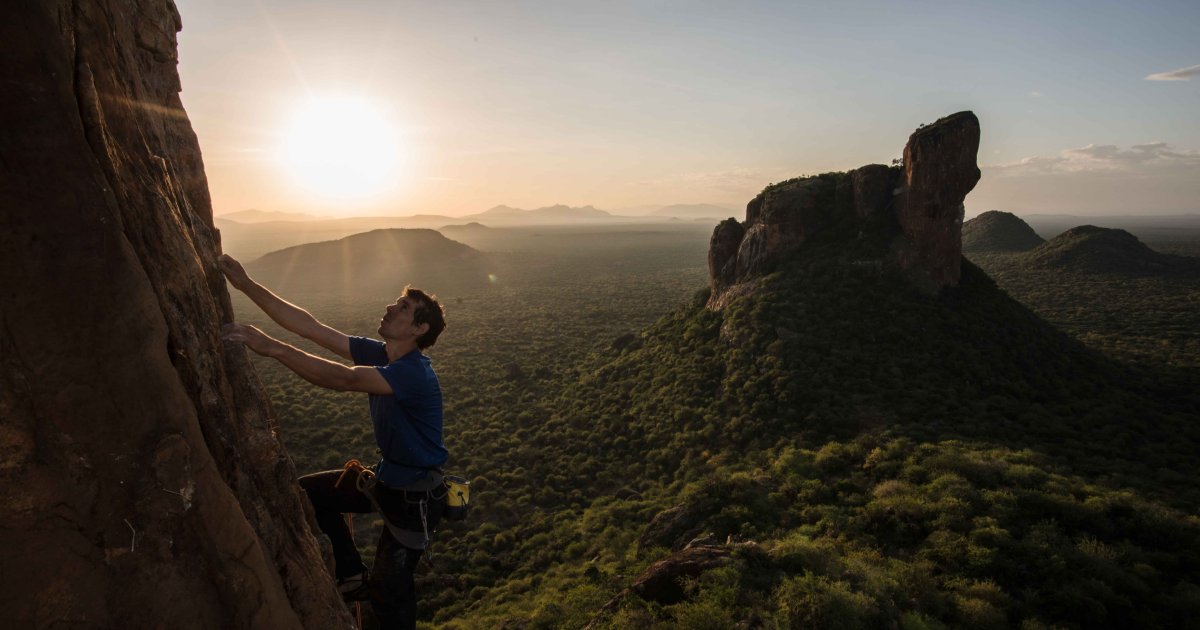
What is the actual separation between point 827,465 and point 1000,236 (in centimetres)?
8784

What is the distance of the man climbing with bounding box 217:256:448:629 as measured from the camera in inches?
179

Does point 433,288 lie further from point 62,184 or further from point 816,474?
point 62,184

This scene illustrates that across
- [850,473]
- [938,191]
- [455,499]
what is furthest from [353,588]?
[938,191]

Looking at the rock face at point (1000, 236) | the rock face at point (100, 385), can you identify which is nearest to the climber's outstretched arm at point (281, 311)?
the rock face at point (100, 385)

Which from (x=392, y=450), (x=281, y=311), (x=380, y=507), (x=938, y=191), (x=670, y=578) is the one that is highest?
(x=938, y=191)

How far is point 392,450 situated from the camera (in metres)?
4.81

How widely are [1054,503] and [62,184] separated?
1515cm

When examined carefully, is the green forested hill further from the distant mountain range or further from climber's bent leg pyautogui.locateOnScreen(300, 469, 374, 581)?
the distant mountain range

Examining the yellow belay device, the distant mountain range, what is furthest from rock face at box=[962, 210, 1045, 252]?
the yellow belay device

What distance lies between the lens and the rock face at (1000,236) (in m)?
75.9

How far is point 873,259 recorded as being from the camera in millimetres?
25922

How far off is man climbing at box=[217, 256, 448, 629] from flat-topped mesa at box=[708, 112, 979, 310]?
25699 millimetres

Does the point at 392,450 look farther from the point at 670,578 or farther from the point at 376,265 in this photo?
the point at 376,265

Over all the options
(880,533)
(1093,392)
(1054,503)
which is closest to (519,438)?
(880,533)
